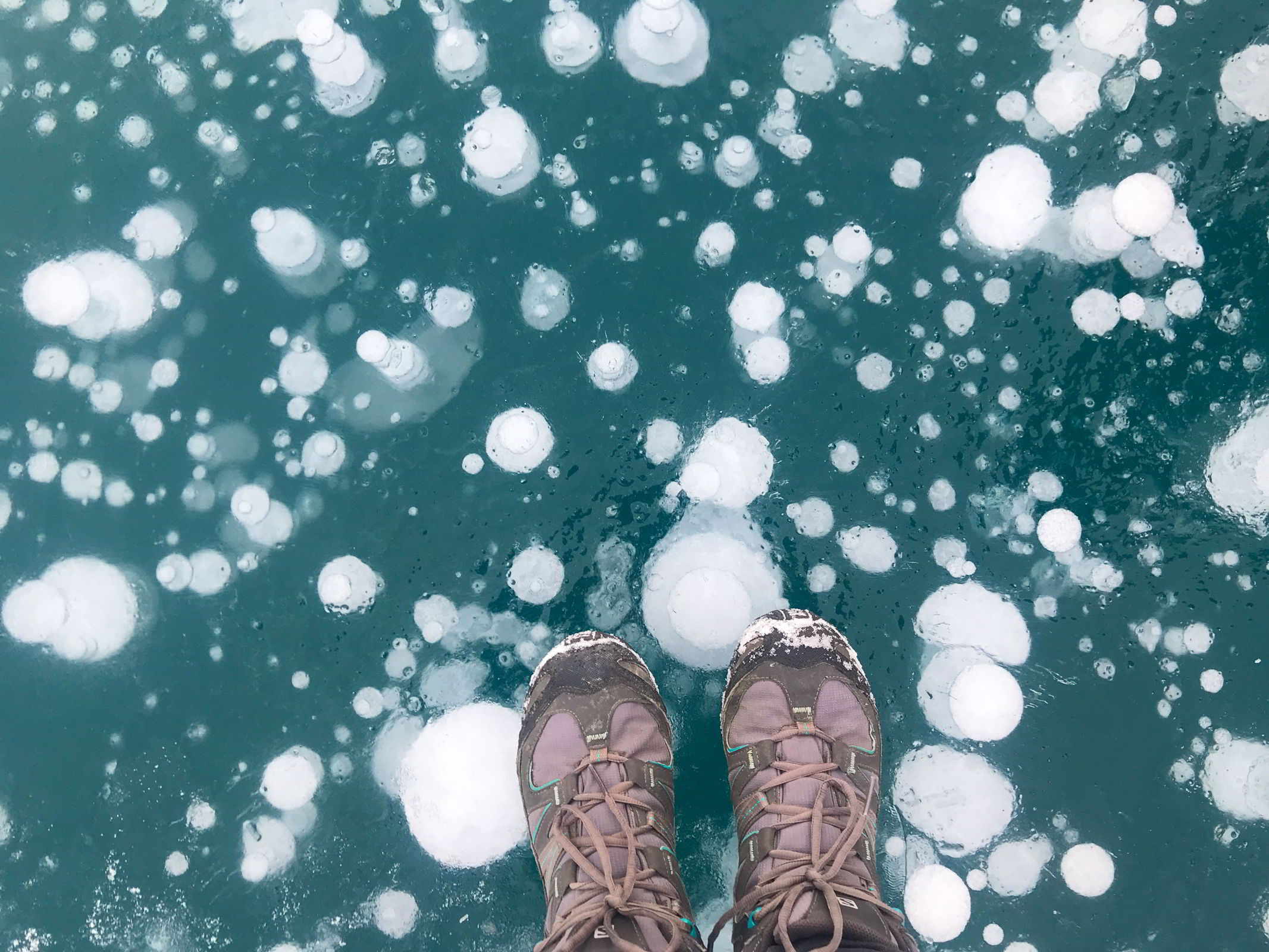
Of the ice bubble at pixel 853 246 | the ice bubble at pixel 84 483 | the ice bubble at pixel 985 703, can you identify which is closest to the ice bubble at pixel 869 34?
the ice bubble at pixel 853 246

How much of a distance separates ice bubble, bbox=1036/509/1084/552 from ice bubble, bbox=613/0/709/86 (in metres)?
0.88

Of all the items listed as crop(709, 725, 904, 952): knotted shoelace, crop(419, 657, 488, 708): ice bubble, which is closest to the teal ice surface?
crop(419, 657, 488, 708): ice bubble

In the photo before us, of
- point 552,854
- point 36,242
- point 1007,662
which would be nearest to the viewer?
point 552,854

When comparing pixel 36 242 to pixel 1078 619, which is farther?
pixel 36 242

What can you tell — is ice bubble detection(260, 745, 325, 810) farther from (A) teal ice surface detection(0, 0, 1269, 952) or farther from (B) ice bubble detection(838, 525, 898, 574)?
(B) ice bubble detection(838, 525, 898, 574)

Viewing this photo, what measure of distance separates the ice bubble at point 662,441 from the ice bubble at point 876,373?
0.96 feet

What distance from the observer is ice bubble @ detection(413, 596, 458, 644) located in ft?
4.07

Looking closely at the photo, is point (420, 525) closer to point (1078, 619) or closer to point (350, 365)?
point (350, 365)

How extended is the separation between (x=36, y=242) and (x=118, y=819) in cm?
93

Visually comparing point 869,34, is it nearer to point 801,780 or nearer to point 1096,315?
point 1096,315

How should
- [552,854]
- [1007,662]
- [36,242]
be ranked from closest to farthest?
1. [552,854]
2. [1007,662]
3. [36,242]

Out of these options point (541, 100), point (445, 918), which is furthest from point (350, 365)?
point (445, 918)

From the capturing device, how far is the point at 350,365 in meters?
1.29

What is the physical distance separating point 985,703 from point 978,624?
4.5 inches
